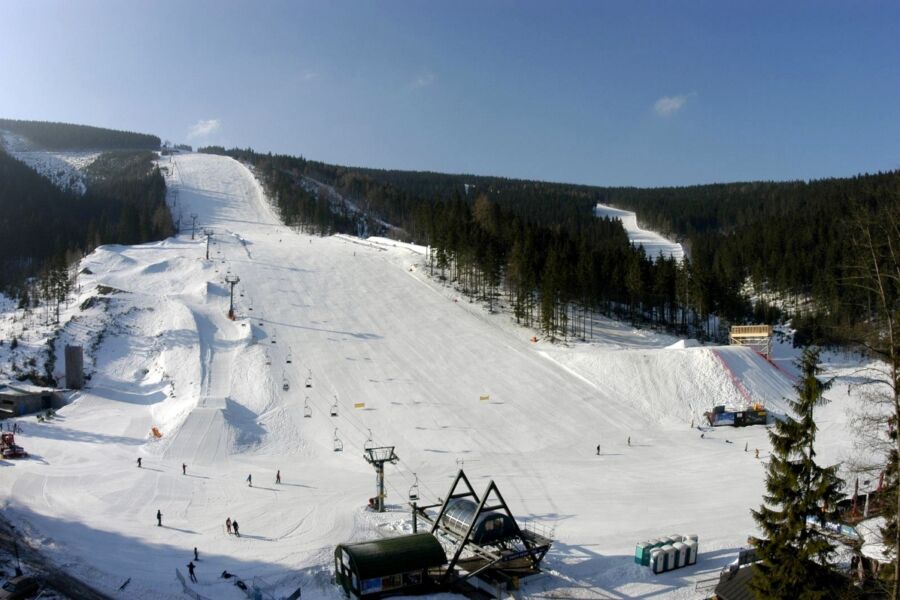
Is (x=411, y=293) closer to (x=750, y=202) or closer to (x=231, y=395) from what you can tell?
(x=231, y=395)

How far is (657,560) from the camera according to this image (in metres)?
24.5

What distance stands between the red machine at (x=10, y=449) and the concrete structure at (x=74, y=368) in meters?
12.4

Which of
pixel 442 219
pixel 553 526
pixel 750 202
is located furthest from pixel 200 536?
pixel 750 202

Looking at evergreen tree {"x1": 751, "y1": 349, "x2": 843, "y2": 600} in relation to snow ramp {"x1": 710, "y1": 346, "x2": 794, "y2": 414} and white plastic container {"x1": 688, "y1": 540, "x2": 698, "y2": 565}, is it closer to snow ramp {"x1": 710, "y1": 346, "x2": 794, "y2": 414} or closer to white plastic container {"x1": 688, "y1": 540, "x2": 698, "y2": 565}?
white plastic container {"x1": 688, "y1": 540, "x2": 698, "y2": 565}

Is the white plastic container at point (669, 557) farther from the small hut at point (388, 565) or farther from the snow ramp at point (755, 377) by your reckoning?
the snow ramp at point (755, 377)

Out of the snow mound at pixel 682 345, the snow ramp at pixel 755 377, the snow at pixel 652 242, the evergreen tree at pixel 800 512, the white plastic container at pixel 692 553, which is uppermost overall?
the snow at pixel 652 242

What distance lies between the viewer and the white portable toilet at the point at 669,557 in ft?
80.9

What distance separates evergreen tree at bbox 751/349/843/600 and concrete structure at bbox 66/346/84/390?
50.7m

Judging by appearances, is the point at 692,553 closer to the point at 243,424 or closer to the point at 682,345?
the point at 243,424

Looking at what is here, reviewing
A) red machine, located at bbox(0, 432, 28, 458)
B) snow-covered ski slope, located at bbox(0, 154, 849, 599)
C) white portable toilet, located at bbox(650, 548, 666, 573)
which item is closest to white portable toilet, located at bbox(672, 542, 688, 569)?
snow-covered ski slope, located at bbox(0, 154, 849, 599)

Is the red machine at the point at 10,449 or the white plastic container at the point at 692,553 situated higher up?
the white plastic container at the point at 692,553

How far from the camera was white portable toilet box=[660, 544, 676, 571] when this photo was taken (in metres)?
24.7

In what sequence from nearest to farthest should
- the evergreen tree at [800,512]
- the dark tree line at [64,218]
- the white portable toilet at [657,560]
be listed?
the evergreen tree at [800,512] → the white portable toilet at [657,560] → the dark tree line at [64,218]

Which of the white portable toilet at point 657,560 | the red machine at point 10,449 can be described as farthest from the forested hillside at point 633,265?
the red machine at point 10,449
